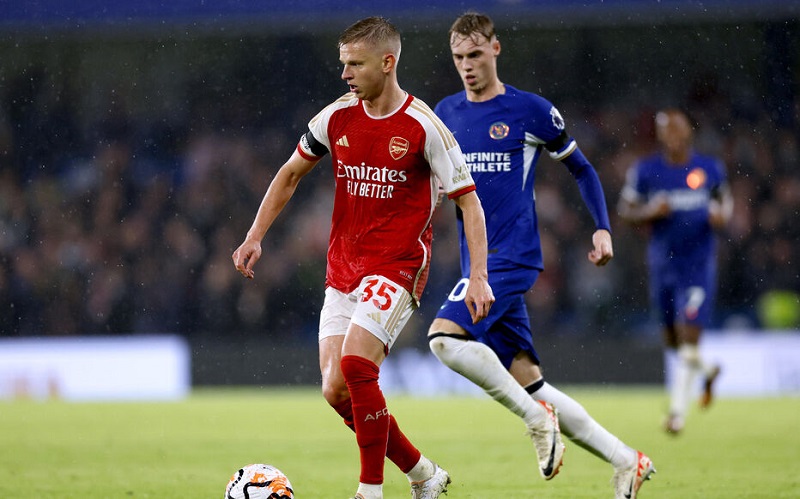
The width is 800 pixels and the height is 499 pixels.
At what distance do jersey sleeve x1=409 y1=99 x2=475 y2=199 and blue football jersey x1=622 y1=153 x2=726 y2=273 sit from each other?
5.95 meters

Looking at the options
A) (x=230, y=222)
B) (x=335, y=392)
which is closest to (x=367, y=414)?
(x=335, y=392)

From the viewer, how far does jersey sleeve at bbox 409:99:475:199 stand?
5355 mm

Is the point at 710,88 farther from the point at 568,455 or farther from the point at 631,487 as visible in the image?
the point at 631,487

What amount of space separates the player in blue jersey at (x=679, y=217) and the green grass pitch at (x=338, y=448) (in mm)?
1158

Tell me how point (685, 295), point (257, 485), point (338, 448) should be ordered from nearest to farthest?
point (257, 485)
point (338, 448)
point (685, 295)

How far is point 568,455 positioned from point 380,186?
4104 millimetres

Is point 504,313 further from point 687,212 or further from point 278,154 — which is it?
point 278,154

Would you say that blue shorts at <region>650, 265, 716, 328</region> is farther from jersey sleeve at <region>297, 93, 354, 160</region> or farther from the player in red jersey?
jersey sleeve at <region>297, 93, 354, 160</region>

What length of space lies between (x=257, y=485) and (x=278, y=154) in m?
16.4

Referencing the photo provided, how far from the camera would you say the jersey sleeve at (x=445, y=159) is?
5.36 m

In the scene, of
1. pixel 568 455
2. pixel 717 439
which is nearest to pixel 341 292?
pixel 568 455

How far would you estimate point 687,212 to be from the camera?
1105 centimetres

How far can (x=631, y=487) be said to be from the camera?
584cm

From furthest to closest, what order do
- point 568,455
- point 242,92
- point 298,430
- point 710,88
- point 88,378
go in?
point 242,92
point 710,88
point 88,378
point 298,430
point 568,455
